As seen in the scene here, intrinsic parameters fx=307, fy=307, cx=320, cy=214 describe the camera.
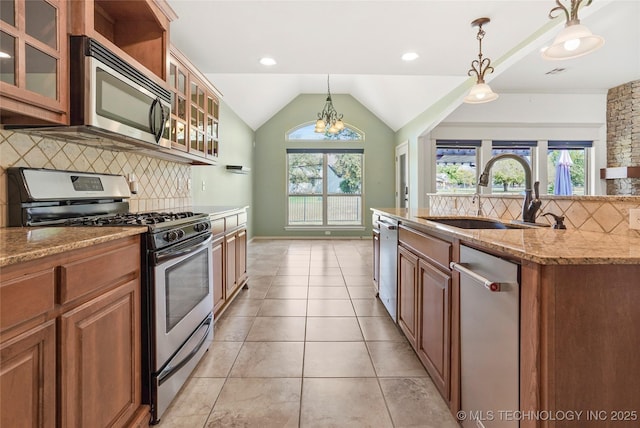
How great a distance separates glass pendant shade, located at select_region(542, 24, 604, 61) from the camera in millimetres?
1480

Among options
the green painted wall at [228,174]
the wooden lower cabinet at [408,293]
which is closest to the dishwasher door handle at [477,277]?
the wooden lower cabinet at [408,293]

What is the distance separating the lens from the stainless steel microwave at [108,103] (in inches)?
54.2

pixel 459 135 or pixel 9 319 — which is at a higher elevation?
pixel 459 135

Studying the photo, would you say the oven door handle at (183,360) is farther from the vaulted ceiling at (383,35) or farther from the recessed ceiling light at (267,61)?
the recessed ceiling light at (267,61)

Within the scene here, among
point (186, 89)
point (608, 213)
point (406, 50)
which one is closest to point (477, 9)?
point (406, 50)

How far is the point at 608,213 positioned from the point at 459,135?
5.12 meters

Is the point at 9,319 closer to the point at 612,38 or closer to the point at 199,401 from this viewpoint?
the point at 199,401

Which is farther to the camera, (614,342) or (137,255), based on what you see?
(137,255)

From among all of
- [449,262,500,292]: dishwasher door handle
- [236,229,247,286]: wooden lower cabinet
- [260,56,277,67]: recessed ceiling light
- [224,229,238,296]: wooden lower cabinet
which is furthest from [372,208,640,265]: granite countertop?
[260,56,277,67]: recessed ceiling light

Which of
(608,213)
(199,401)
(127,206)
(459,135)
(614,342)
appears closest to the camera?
(614,342)

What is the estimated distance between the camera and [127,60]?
1650 mm

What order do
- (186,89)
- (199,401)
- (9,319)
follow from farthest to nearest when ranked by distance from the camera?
(186,89)
(199,401)
(9,319)

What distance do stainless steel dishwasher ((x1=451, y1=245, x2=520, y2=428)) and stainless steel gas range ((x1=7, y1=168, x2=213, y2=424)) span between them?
1.42 m

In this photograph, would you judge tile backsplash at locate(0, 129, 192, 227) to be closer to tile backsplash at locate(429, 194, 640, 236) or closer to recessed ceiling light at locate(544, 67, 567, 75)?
tile backsplash at locate(429, 194, 640, 236)
